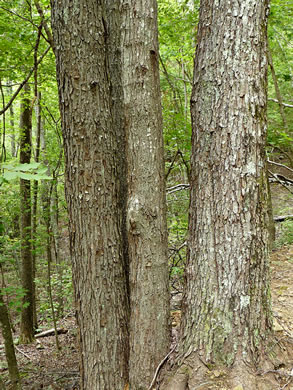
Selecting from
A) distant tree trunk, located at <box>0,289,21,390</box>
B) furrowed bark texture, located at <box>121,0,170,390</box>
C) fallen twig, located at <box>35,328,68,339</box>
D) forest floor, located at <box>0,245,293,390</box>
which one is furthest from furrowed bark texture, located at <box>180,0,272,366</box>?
fallen twig, located at <box>35,328,68,339</box>

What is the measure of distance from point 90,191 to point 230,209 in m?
0.92

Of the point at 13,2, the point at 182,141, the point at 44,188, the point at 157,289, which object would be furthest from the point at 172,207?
the point at 13,2

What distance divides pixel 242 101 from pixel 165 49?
7.53 metres

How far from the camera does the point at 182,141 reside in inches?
202

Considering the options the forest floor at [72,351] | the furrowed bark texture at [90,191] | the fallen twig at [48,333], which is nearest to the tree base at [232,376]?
the forest floor at [72,351]

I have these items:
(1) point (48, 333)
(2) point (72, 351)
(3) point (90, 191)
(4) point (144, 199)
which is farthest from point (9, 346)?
(1) point (48, 333)

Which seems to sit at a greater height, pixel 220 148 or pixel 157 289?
pixel 220 148

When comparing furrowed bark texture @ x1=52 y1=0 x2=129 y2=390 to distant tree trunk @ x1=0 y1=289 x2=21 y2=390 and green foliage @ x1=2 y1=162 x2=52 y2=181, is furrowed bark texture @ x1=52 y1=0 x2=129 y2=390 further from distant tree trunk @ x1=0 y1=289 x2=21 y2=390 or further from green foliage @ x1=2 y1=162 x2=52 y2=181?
distant tree trunk @ x1=0 y1=289 x2=21 y2=390

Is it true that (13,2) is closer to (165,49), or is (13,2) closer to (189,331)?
(165,49)

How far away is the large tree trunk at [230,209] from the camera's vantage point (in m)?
1.86

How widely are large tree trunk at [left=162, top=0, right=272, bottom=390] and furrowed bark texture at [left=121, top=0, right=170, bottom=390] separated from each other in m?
0.20

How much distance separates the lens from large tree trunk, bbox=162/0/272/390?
6.11ft

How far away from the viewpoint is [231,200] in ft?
6.25

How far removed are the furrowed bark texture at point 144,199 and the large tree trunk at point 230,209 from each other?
0.20 meters
